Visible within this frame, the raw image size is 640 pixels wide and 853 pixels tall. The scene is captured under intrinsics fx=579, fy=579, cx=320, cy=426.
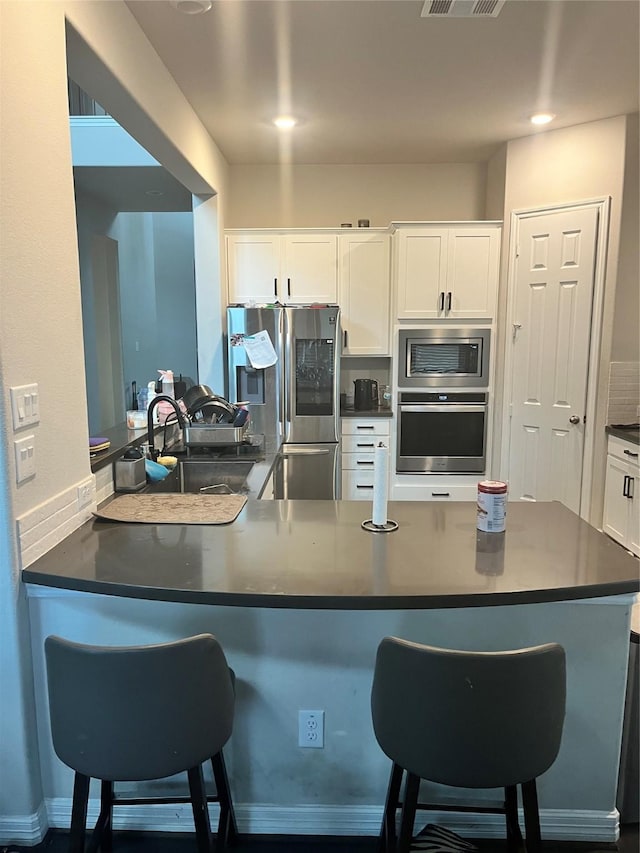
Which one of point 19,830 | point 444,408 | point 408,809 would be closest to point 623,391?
point 444,408

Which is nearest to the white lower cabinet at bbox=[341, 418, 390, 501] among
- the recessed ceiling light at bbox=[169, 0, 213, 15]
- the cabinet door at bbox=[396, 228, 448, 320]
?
the cabinet door at bbox=[396, 228, 448, 320]

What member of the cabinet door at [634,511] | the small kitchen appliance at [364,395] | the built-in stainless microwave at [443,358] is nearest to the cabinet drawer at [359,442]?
the small kitchen appliance at [364,395]

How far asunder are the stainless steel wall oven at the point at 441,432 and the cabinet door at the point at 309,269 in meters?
0.98

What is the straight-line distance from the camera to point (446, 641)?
1.54 m

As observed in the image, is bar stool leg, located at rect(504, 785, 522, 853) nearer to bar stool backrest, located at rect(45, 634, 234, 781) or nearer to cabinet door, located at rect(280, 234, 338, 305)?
bar stool backrest, located at rect(45, 634, 234, 781)

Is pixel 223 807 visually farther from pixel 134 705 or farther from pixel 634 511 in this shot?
pixel 634 511

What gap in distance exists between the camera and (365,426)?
168 inches

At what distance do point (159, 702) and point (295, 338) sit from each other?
3.06 m

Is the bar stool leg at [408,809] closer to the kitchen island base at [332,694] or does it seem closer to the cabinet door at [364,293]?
the kitchen island base at [332,694]

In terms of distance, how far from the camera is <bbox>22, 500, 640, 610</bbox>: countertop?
1328mm

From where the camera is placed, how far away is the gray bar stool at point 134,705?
1189mm

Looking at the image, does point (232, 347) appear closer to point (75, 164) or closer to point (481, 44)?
point (75, 164)

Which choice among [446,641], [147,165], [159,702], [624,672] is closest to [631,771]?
[624,672]

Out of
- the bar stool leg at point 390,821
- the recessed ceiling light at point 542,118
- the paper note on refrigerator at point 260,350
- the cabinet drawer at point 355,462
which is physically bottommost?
the bar stool leg at point 390,821
